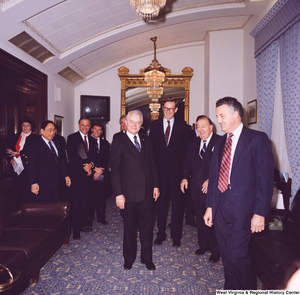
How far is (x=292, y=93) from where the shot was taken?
11.4 feet

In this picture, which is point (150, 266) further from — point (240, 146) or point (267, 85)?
point (267, 85)

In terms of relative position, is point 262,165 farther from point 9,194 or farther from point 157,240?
point 9,194

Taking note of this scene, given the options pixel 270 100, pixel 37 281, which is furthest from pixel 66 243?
pixel 270 100

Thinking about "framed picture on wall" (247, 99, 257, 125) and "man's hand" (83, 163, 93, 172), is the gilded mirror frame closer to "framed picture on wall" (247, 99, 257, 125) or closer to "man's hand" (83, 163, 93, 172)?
"framed picture on wall" (247, 99, 257, 125)

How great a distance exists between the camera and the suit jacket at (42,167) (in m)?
3.08

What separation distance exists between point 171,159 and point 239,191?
1.44 meters

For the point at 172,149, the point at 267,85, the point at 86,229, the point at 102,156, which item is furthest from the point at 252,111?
the point at 86,229

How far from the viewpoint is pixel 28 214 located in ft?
9.81

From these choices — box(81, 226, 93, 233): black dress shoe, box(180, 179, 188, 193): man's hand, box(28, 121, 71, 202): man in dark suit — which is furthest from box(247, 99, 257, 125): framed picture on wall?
box(28, 121, 71, 202): man in dark suit

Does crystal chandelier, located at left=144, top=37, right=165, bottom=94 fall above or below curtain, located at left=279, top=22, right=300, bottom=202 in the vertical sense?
above

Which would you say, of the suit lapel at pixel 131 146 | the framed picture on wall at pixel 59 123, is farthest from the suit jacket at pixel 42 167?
the framed picture on wall at pixel 59 123

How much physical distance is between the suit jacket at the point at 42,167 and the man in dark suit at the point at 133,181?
3.98 ft

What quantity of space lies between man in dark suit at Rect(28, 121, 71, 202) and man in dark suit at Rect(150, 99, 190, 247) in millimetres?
1404

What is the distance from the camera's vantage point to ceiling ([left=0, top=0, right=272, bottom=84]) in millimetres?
3920
